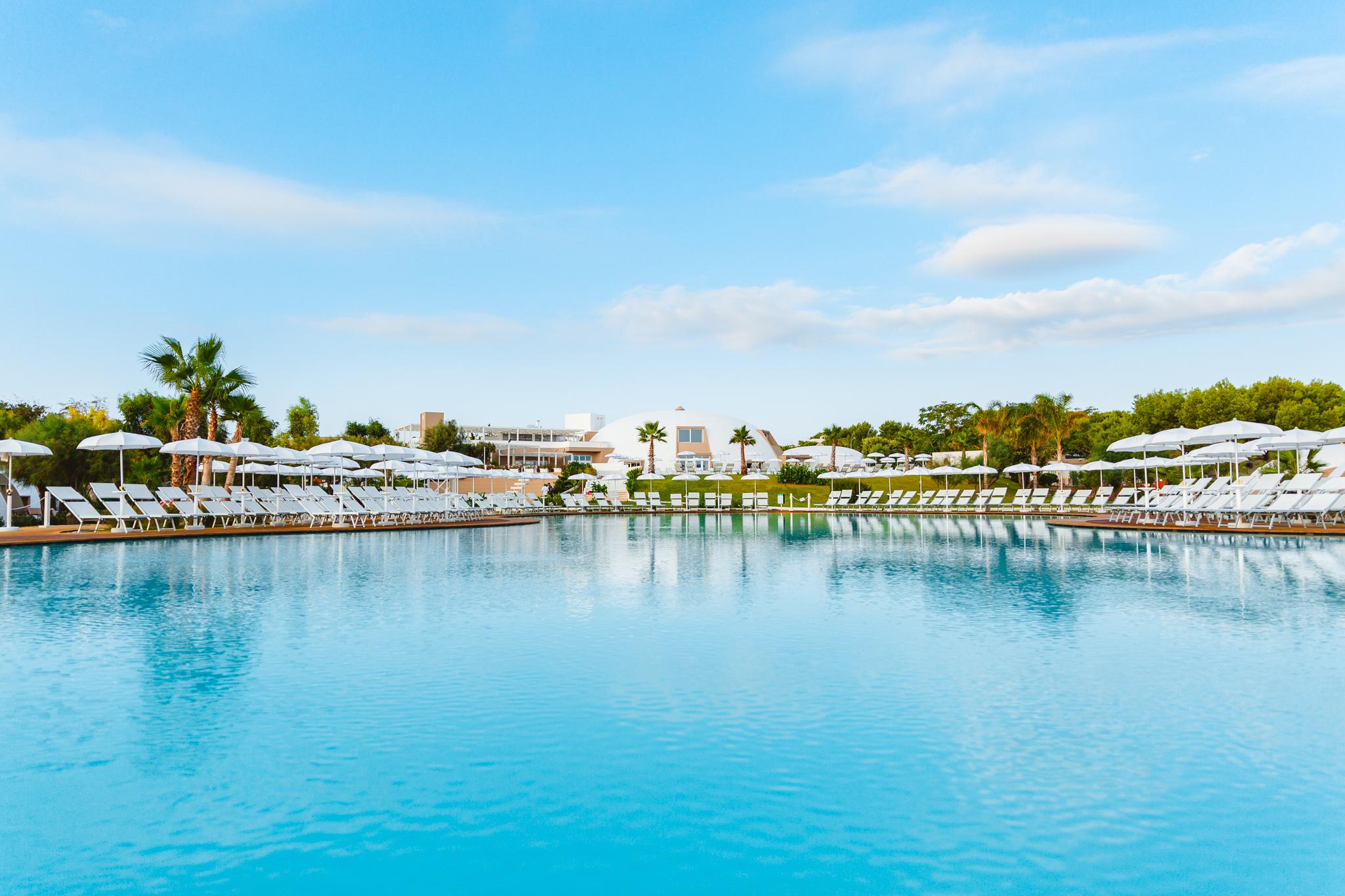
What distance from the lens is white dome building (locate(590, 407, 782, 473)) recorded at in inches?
2530

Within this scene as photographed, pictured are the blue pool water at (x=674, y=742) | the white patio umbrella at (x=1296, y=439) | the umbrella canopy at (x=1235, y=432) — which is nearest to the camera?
the blue pool water at (x=674, y=742)

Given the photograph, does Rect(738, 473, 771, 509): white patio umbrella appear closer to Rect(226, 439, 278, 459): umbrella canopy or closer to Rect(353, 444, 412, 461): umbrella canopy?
Rect(353, 444, 412, 461): umbrella canopy

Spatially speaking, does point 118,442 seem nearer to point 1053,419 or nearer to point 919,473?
point 919,473

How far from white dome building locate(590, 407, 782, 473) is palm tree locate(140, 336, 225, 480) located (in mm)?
41211

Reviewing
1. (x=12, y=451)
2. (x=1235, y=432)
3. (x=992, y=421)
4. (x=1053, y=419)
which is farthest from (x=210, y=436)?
(x=1053, y=419)

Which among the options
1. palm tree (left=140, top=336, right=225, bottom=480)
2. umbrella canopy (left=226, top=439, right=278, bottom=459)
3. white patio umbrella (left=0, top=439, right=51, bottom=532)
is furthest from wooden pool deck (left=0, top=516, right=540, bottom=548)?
palm tree (left=140, top=336, right=225, bottom=480)

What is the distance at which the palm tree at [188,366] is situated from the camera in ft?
65.4

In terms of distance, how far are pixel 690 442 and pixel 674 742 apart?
63.2 m

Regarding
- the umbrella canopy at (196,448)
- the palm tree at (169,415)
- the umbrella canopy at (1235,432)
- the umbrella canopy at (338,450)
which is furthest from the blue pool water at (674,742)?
the palm tree at (169,415)

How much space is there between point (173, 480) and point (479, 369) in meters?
15.1

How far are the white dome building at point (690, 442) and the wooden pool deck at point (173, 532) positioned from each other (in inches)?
1590

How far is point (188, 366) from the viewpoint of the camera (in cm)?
2025

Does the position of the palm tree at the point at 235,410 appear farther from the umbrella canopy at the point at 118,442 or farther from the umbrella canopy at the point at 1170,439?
the umbrella canopy at the point at 1170,439

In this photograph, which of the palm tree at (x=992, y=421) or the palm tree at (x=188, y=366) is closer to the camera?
the palm tree at (x=188, y=366)
